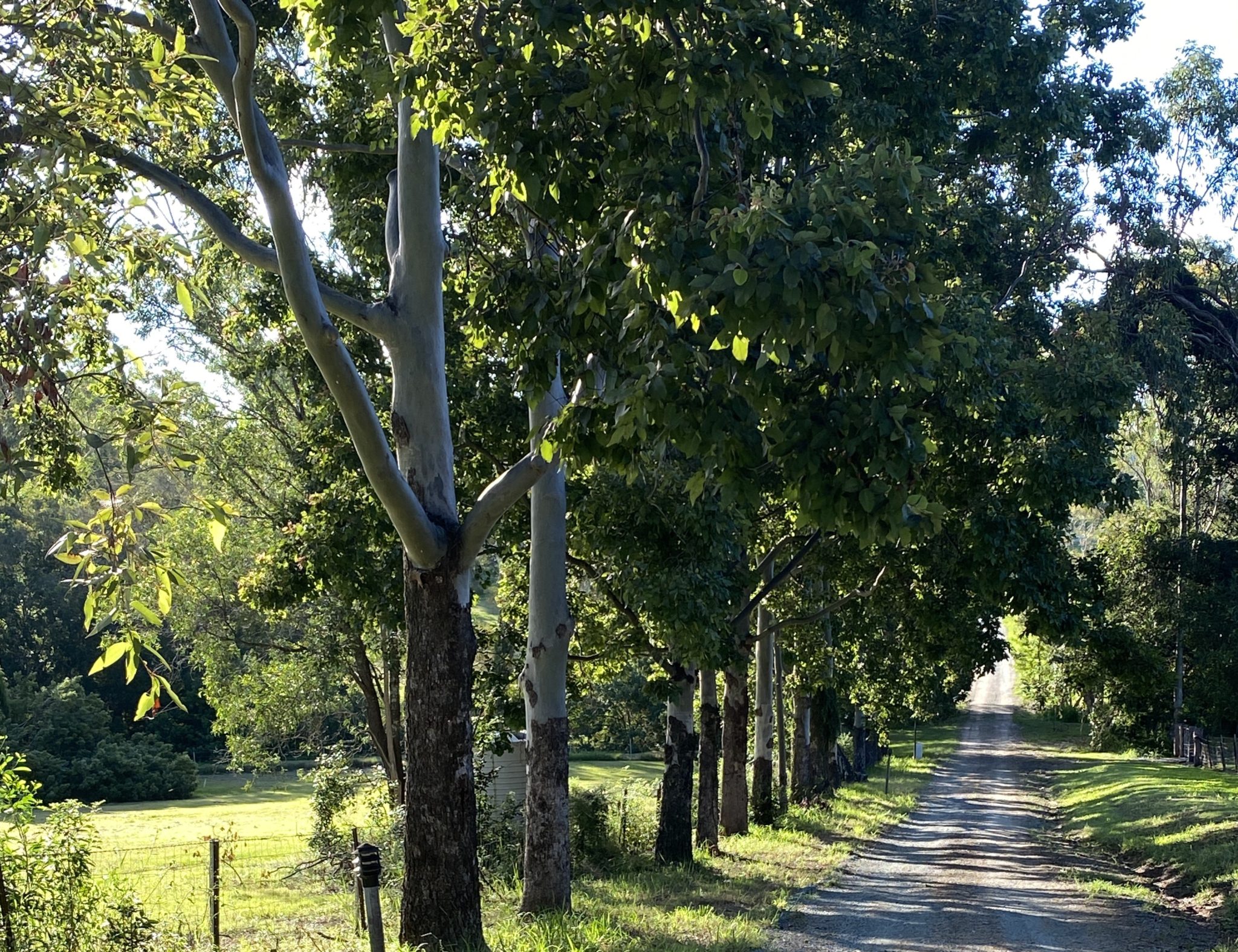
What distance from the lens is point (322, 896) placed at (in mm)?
17922

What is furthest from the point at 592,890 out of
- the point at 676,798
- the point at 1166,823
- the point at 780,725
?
the point at 780,725

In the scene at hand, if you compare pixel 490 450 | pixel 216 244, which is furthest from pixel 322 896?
pixel 216 244

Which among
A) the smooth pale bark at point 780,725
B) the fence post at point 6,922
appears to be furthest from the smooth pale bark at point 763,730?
the fence post at point 6,922

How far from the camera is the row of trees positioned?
6.14 metres

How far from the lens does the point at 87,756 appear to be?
2045 inches

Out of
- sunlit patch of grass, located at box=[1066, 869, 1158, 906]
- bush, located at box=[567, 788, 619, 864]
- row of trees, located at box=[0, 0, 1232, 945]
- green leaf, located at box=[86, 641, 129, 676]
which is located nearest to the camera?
green leaf, located at box=[86, 641, 129, 676]

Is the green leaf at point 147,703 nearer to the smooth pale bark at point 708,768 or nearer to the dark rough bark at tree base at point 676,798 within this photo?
the dark rough bark at tree base at point 676,798

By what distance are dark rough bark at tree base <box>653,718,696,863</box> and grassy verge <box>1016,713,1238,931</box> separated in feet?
18.9

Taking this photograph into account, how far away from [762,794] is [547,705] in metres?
14.0

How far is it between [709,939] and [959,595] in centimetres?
840

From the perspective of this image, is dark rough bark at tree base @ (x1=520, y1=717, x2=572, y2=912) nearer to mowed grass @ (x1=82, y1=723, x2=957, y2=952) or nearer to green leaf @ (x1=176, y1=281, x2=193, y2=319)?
mowed grass @ (x1=82, y1=723, x2=957, y2=952)

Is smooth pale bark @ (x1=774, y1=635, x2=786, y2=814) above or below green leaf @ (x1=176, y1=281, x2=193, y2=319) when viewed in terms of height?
below

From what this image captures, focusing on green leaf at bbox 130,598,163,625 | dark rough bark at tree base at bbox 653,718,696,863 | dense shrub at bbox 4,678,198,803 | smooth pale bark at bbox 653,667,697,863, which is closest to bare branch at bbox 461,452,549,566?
green leaf at bbox 130,598,163,625

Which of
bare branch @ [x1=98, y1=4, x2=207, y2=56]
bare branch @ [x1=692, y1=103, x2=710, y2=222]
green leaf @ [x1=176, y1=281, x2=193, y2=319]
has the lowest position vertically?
green leaf @ [x1=176, y1=281, x2=193, y2=319]
